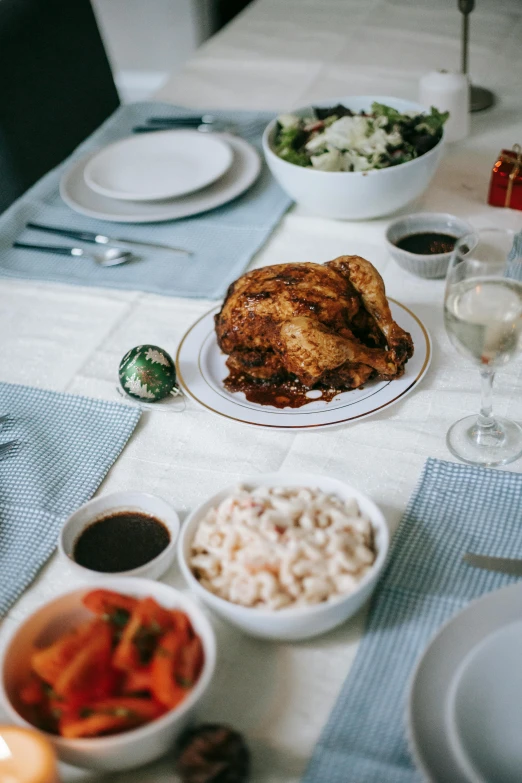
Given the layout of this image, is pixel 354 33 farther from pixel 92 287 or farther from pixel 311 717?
pixel 311 717

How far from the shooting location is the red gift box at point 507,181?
1.76 metres

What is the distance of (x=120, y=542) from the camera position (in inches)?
42.9

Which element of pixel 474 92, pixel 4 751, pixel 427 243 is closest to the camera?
pixel 4 751

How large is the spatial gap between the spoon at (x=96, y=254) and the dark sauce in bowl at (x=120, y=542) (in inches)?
33.8

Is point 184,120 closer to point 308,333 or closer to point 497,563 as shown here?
point 308,333

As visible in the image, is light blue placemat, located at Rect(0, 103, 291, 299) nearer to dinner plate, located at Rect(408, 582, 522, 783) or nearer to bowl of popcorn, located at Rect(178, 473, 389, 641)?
bowl of popcorn, located at Rect(178, 473, 389, 641)

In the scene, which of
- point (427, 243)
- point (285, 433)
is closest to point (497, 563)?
point (285, 433)

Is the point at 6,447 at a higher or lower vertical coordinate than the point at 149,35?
higher

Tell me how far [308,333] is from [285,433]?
0.58 ft

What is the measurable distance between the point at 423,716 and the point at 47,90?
2.33 m

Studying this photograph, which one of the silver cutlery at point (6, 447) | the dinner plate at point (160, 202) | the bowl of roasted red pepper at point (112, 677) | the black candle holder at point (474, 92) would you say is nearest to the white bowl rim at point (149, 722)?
the bowl of roasted red pepper at point (112, 677)

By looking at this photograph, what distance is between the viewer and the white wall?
473 cm

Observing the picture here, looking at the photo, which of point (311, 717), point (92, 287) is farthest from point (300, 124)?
point (311, 717)

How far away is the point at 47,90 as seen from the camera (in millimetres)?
2498
